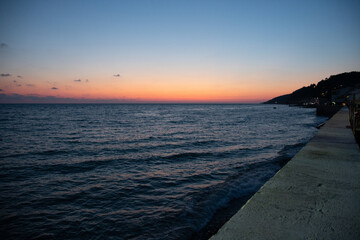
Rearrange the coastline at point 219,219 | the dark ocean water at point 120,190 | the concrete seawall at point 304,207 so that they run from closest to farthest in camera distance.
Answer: the concrete seawall at point 304,207 → the coastline at point 219,219 → the dark ocean water at point 120,190

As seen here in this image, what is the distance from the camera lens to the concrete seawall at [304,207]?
2.29m

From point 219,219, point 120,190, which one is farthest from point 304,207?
point 120,190

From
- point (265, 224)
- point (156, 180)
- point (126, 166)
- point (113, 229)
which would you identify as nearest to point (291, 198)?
point (265, 224)

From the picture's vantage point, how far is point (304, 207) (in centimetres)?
287

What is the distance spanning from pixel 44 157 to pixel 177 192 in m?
9.72

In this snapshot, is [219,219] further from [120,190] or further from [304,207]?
[120,190]

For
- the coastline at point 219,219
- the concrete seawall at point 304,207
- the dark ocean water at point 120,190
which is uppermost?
the concrete seawall at point 304,207

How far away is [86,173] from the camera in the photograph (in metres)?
9.30

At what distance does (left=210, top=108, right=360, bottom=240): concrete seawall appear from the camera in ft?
7.52

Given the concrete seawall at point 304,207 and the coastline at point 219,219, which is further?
the coastline at point 219,219

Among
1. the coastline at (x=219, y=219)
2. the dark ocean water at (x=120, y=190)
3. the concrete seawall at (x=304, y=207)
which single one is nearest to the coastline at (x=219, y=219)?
the coastline at (x=219, y=219)

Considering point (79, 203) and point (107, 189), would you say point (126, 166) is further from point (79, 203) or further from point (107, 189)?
point (79, 203)

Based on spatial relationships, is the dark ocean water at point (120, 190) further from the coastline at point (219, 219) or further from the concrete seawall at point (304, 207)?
the concrete seawall at point (304, 207)

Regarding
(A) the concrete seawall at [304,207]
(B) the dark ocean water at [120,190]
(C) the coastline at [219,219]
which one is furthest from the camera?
(B) the dark ocean water at [120,190]
